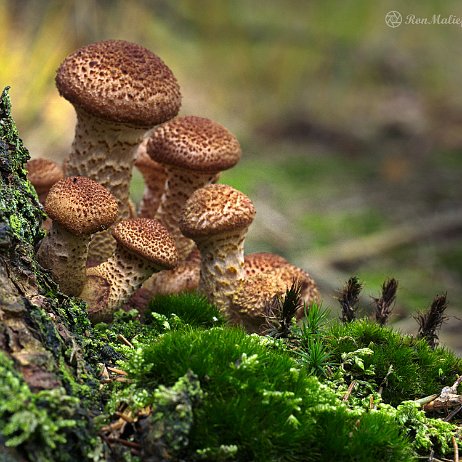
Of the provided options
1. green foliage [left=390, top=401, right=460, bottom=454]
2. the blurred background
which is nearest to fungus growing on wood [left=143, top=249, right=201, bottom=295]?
green foliage [left=390, top=401, right=460, bottom=454]

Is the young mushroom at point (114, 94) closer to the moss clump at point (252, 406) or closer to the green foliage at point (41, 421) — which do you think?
the moss clump at point (252, 406)

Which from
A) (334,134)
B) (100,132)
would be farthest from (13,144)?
(334,134)

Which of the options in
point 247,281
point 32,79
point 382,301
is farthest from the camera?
point 32,79

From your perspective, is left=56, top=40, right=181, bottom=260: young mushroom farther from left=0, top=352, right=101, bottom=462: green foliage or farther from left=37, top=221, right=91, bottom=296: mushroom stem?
left=0, top=352, right=101, bottom=462: green foliage

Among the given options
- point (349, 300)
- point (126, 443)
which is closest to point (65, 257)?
point (126, 443)

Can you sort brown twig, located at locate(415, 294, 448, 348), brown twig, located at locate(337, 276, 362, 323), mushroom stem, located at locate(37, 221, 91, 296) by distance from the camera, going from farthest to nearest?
brown twig, located at locate(337, 276, 362, 323)
brown twig, located at locate(415, 294, 448, 348)
mushroom stem, located at locate(37, 221, 91, 296)

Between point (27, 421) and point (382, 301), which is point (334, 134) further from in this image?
→ point (27, 421)

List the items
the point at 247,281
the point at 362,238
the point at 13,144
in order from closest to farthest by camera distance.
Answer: the point at 13,144 < the point at 247,281 < the point at 362,238
